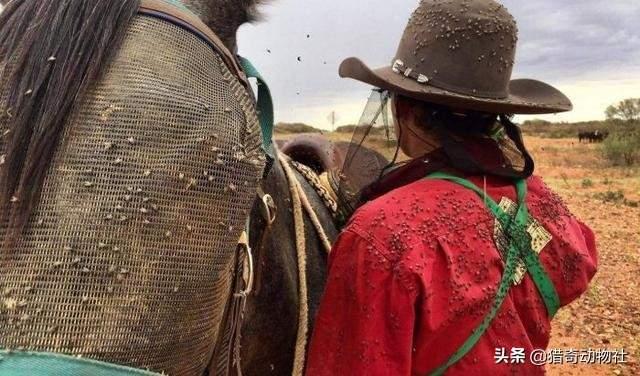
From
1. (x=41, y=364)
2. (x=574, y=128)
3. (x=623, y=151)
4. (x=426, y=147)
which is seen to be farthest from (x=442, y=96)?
(x=574, y=128)

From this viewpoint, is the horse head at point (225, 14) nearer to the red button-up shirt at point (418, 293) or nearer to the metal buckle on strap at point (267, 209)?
the metal buckle on strap at point (267, 209)

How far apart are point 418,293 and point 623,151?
23.7 meters

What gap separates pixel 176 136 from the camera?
1141 mm

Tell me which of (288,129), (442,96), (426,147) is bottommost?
(288,129)

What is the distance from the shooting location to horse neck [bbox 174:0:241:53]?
5.34ft

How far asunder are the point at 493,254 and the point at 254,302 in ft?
2.11

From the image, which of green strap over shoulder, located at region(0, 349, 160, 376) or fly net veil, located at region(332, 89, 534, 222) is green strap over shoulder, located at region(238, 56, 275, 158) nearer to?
fly net veil, located at region(332, 89, 534, 222)

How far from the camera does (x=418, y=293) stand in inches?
63.6

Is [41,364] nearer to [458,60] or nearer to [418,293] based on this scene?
[418,293]

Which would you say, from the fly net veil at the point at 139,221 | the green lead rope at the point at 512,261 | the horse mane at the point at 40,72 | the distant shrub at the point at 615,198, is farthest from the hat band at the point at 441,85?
the distant shrub at the point at 615,198

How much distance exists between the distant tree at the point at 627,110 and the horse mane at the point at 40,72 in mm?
39609

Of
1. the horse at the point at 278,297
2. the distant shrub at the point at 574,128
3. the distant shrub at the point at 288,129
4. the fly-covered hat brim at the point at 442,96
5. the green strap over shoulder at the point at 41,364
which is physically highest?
the fly-covered hat brim at the point at 442,96

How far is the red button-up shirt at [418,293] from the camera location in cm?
161

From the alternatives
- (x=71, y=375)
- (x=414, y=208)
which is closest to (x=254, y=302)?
(x=414, y=208)
